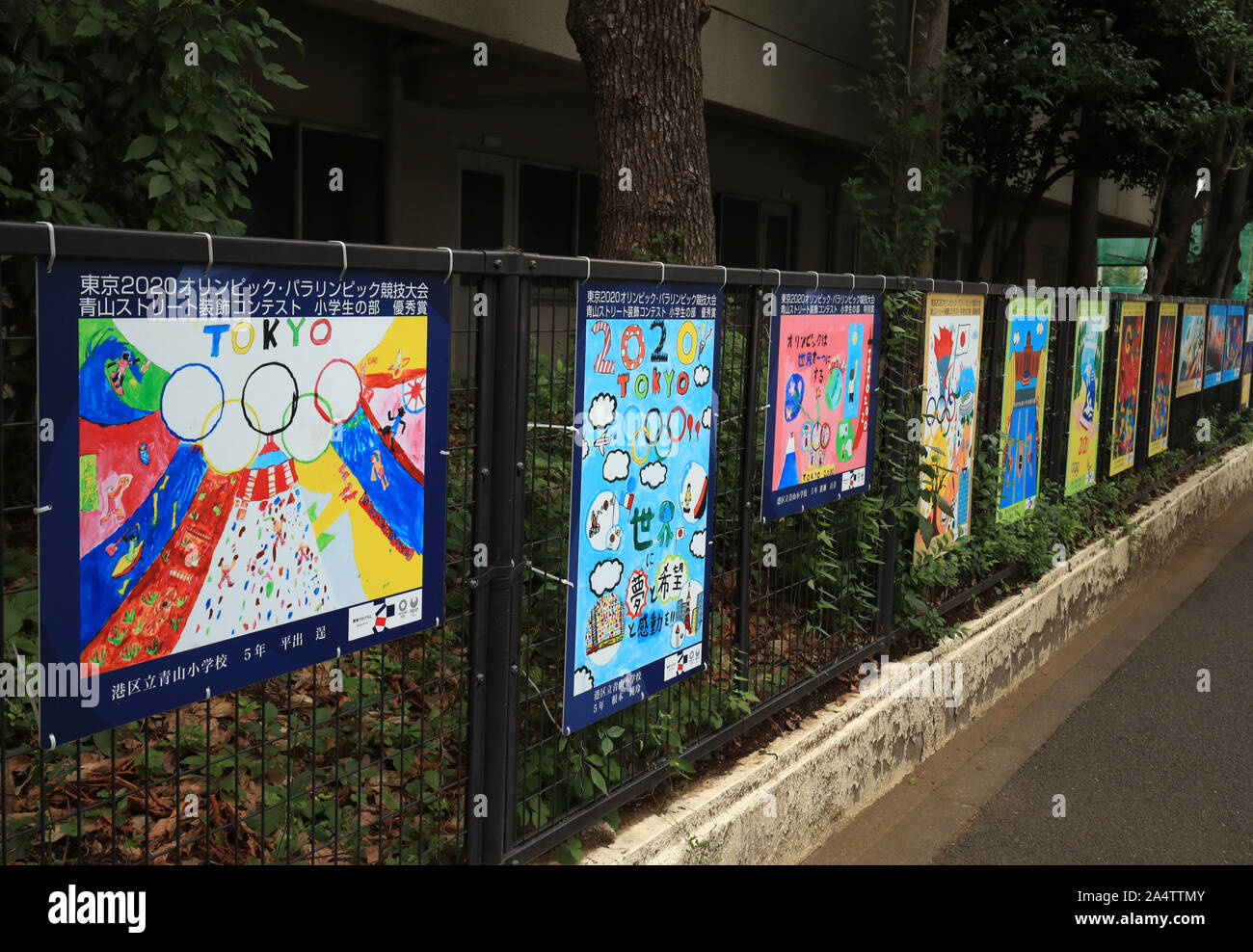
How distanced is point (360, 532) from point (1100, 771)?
422 centimetres

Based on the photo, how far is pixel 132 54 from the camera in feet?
16.1

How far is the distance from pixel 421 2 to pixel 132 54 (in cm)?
404

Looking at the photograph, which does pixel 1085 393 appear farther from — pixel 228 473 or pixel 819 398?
pixel 228 473

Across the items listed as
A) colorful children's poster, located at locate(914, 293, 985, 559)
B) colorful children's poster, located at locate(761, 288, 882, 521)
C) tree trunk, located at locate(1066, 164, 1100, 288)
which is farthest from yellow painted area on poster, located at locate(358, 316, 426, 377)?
tree trunk, located at locate(1066, 164, 1100, 288)

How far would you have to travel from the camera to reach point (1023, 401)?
7.35 metres

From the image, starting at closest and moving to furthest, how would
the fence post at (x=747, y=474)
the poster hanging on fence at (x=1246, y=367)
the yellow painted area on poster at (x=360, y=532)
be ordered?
the yellow painted area on poster at (x=360, y=532)
the fence post at (x=747, y=474)
the poster hanging on fence at (x=1246, y=367)

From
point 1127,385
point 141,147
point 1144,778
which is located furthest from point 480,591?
point 1127,385

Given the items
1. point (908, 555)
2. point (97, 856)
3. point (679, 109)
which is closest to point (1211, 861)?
point (908, 555)

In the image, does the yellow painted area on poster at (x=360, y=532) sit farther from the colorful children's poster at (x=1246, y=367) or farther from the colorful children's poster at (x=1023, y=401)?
the colorful children's poster at (x=1246, y=367)

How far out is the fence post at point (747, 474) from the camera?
4.45m

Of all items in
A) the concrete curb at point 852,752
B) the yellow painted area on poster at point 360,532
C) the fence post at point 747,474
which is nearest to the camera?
the yellow painted area on poster at point 360,532

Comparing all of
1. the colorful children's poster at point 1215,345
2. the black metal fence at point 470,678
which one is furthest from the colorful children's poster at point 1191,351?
the black metal fence at point 470,678

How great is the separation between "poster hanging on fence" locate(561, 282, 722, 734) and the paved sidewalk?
1.37 m

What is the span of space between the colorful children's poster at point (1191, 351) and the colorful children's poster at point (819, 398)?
7245 millimetres
